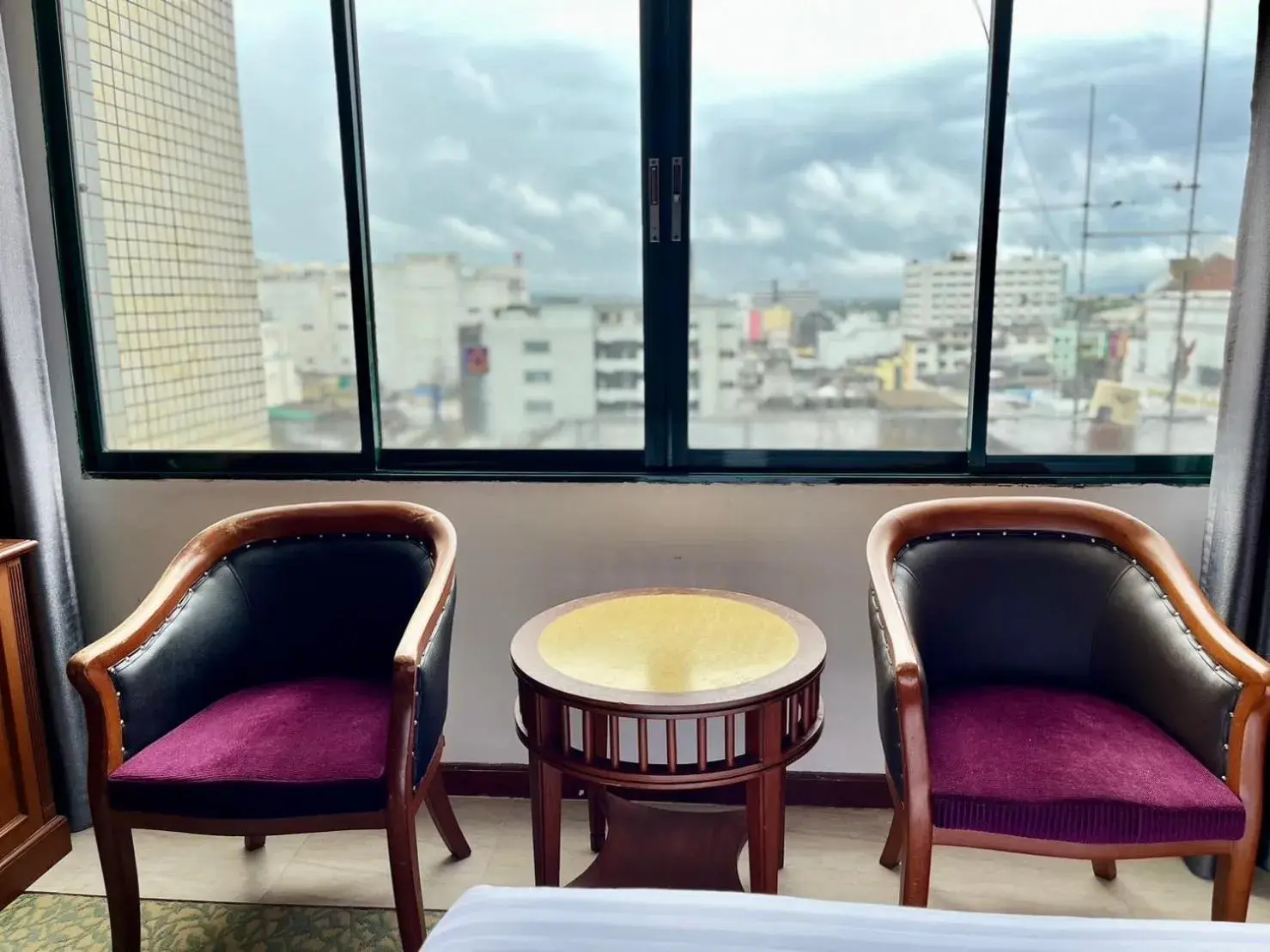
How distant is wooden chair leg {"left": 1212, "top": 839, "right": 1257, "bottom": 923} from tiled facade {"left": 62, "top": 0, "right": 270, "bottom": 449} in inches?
82.5

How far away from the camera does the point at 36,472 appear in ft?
6.29

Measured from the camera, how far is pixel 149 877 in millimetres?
1865

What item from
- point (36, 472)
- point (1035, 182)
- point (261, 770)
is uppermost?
point (1035, 182)

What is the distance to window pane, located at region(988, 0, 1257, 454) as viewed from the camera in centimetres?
185

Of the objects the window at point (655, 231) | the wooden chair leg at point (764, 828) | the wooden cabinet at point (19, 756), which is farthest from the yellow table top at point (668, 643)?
the wooden cabinet at point (19, 756)

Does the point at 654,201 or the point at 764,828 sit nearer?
the point at 764,828

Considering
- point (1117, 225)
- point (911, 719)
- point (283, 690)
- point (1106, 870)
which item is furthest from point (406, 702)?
point (1117, 225)

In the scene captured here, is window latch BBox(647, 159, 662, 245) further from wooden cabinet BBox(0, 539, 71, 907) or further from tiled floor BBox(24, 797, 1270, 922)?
wooden cabinet BBox(0, 539, 71, 907)

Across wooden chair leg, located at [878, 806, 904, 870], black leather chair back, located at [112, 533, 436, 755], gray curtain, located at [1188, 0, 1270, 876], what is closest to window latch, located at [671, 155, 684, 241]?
black leather chair back, located at [112, 533, 436, 755]

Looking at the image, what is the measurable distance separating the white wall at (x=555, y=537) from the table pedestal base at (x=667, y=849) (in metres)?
0.37

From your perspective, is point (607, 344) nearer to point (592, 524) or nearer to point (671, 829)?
point (592, 524)

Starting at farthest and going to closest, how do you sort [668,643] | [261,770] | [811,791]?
[811,791] → [668,643] → [261,770]

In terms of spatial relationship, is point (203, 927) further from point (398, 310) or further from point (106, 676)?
point (398, 310)

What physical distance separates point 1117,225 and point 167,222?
217 centimetres
